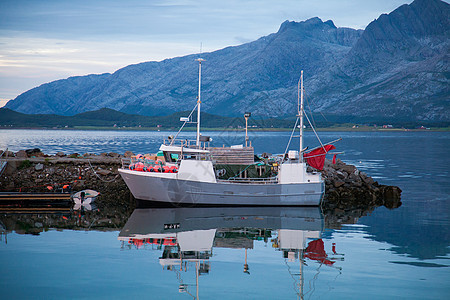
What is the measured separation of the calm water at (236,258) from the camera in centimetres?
1708

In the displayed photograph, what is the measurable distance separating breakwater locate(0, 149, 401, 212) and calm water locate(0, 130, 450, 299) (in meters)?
5.23

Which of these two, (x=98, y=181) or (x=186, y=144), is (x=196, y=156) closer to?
(x=186, y=144)

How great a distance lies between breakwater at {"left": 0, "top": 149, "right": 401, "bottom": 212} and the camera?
118 ft

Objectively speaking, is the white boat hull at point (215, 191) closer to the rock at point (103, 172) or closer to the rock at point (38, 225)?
the rock at point (103, 172)

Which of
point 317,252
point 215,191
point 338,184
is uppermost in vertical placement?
point 338,184

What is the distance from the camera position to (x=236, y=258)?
21.3m

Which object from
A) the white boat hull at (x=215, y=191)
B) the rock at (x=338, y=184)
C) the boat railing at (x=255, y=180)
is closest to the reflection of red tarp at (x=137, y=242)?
the white boat hull at (x=215, y=191)

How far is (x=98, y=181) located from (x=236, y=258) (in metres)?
18.6

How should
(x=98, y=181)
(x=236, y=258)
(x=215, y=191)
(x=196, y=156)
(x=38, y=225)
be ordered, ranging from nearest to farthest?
1. (x=236, y=258)
2. (x=38, y=225)
3. (x=196, y=156)
4. (x=215, y=191)
5. (x=98, y=181)

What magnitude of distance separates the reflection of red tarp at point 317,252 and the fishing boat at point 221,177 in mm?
8692

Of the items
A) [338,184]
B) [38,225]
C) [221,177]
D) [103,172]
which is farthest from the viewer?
[338,184]

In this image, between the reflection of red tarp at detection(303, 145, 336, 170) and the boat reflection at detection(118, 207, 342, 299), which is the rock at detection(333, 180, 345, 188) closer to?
the reflection of red tarp at detection(303, 145, 336, 170)

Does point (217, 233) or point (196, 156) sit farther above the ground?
point (196, 156)

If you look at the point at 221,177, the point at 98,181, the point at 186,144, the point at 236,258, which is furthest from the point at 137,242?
the point at 98,181
